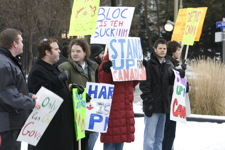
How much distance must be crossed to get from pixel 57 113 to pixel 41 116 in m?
0.24

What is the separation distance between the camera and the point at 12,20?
2184 cm

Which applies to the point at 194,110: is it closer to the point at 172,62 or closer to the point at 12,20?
the point at 172,62

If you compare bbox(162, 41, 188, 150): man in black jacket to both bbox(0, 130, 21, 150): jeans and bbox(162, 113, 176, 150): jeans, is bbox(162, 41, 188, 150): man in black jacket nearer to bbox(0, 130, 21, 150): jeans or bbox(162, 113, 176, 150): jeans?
bbox(162, 113, 176, 150): jeans

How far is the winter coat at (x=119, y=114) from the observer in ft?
17.0

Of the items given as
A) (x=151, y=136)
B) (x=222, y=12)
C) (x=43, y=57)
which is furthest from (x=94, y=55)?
(x=222, y=12)

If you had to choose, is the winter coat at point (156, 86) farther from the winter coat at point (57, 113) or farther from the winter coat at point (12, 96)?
the winter coat at point (12, 96)


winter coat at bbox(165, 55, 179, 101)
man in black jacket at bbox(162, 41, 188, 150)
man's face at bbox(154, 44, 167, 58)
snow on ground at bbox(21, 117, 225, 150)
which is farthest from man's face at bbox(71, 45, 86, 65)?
snow on ground at bbox(21, 117, 225, 150)

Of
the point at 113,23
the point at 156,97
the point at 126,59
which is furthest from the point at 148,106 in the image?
the point at 113,23

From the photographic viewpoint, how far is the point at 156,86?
570 cm

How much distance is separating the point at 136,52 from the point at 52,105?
1.92 m

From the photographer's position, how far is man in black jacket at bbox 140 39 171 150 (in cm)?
559

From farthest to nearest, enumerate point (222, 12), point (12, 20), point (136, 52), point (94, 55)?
point (222, 12) → point (12, 20) → point (94, 55) → point (136, 52)

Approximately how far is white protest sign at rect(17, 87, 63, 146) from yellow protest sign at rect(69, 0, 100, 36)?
2.45 m

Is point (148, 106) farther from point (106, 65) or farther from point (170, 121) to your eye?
point (106, 65)
